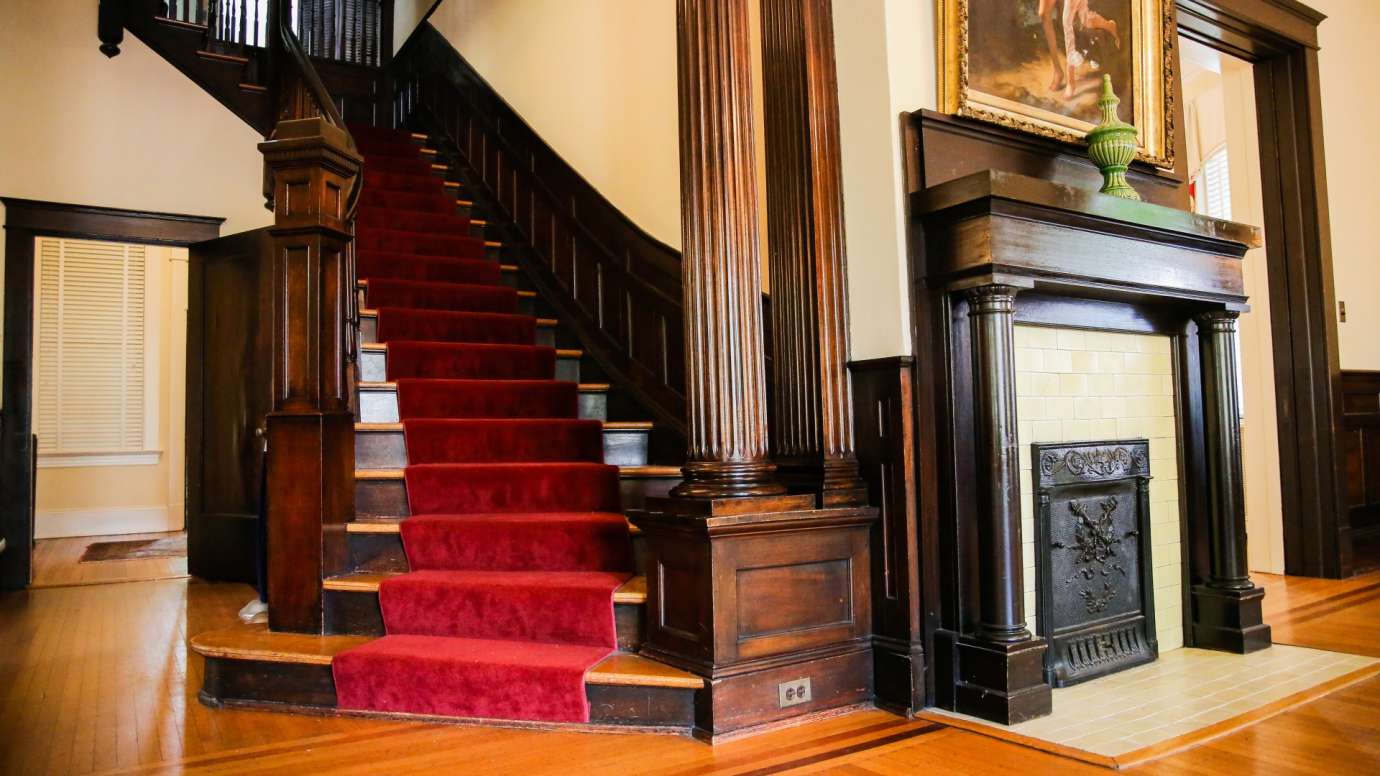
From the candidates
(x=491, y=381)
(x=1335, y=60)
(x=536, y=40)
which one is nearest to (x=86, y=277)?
(x=536, y=40)

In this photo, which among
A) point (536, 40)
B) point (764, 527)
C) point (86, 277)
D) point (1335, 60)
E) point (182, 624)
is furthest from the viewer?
point (86, 277)

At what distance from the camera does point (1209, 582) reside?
3.22m

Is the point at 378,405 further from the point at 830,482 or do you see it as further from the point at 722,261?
the point at 830,482

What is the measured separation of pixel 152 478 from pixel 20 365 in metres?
3.31

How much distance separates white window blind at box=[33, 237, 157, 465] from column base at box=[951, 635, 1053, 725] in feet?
25.2

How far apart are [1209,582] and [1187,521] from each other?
0.74ft

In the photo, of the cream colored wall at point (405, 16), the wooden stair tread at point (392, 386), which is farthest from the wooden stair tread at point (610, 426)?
the cream colored wall at point (405, 16)

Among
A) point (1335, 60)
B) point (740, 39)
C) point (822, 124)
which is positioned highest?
point (1335, 60)

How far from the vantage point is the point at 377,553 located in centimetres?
307

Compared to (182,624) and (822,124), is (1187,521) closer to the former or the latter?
(822,124)

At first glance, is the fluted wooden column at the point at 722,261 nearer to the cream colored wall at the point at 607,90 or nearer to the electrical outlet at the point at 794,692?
the electrical outlet at the point at 794,692

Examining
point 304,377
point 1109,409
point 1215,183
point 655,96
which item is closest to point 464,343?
point 304,377

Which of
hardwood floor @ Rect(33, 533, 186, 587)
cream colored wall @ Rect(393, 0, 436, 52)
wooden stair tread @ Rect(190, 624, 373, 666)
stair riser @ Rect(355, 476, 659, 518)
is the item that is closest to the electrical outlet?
stair riser @ Rect(355, 476, 659, 518)

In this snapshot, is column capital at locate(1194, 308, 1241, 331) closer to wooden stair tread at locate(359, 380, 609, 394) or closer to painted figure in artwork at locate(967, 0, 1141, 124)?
painted figure in artwork at locate(967, 0, 1141, 124)
